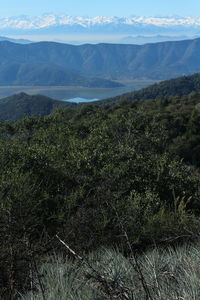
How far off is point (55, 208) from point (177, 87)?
495ft

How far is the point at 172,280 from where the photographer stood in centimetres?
460

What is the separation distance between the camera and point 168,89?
512 feet

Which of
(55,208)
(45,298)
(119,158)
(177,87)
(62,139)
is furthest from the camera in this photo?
(177,87)

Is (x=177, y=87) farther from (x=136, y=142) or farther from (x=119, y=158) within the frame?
(x=119, y=158)

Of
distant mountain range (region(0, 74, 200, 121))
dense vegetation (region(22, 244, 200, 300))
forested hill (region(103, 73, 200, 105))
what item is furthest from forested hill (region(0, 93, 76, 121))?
dense vegetation (region(22, 244, 200, 300))

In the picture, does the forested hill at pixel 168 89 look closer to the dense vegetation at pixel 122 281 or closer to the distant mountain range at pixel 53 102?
the distant mountain range at pixel 53 102

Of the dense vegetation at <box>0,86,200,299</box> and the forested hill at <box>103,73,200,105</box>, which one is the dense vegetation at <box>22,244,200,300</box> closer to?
the dense vegetation at <box>0,86,200,299</box>

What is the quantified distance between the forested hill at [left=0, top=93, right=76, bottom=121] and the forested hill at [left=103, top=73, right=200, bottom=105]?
2270cm

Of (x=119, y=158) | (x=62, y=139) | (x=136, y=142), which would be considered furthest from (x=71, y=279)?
(x=136, y=142)

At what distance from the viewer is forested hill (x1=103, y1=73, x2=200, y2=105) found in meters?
146

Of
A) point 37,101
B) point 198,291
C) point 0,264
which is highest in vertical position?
point 198,291

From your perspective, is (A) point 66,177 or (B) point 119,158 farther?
(B) point 119,158

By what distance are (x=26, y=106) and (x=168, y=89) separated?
58633 millimetres

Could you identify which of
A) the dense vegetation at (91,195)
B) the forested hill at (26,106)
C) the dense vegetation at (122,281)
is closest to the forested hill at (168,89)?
the forested hill at (26,106)
